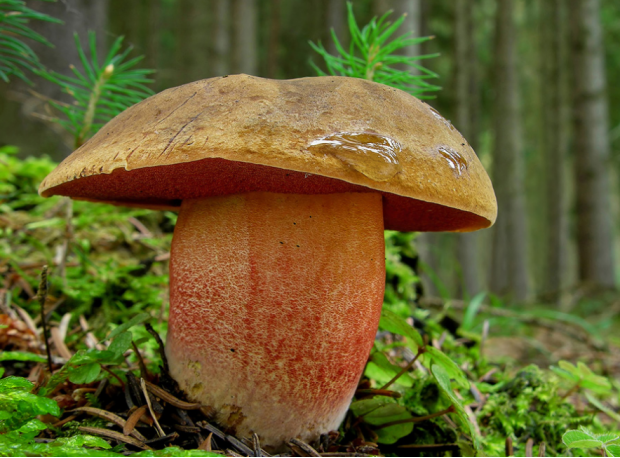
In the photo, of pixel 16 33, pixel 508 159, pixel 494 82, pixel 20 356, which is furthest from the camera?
pixel 494 82

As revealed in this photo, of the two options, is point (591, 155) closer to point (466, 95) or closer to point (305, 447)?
point (466, 95)

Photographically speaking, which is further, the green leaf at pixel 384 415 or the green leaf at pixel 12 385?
the green leaf at pixel 384 415

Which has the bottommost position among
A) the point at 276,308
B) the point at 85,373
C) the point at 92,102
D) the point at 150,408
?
the point at 150,408

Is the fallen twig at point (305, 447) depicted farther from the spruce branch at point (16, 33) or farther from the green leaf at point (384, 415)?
the spruce branch at point (16, 33)

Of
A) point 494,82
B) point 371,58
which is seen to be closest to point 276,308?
point 371,58

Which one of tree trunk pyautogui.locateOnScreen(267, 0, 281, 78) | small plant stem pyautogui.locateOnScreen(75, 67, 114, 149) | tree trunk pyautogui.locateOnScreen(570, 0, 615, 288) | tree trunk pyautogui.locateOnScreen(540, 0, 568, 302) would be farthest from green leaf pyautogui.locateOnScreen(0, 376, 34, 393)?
tree trunk pyautogui.locateOnScreen(540, 0, 568, 302)

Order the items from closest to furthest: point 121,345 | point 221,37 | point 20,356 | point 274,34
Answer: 1. point 121,345
2. point 20,356
3. point 221,37
4. point 274,34

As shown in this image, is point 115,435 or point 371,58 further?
point 371,58

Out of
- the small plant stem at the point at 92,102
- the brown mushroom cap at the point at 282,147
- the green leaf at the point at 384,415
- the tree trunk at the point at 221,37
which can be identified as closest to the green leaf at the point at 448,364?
the green leaf at the point at 384,415
